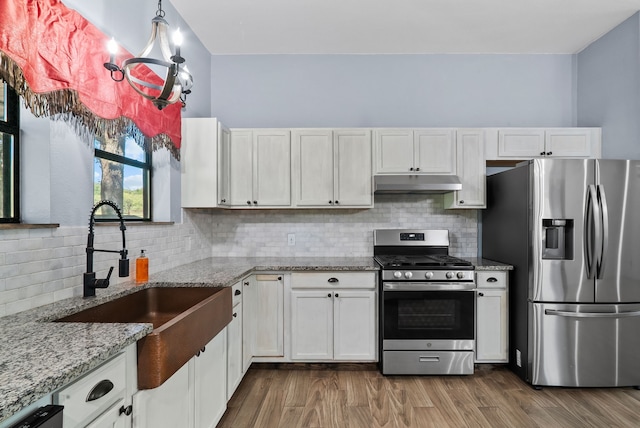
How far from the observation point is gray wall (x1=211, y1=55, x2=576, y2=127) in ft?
12.3

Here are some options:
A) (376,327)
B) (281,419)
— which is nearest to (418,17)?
(376,327)

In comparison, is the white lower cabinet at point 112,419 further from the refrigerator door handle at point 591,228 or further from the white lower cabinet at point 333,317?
the refrigerator door handle at point 591,228

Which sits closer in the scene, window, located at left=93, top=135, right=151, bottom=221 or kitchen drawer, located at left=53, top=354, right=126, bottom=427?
kitchen drawer, located at left=53, top=354, right=126, bottom=427

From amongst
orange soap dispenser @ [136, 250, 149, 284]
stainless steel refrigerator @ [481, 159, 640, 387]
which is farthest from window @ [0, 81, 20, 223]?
stainless steel refrigerator @ [481, 159, 640, 387]

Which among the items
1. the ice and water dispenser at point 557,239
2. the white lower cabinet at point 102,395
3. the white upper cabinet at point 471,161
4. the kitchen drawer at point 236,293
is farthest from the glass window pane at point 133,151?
the ice and water dispenser at point 557,239

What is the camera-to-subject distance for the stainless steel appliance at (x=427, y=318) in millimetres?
3000

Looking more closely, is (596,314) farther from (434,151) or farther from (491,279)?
(434,151)

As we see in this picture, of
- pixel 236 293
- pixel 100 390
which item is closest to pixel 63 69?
pixel 100 390

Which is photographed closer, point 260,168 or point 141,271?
point 141,271

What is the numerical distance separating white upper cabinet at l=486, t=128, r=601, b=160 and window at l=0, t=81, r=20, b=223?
3.53 meters

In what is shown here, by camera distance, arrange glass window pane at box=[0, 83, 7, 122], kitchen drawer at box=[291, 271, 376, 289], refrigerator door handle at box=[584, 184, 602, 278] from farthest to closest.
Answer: kitchen drawer at box=[291, 271, 376, 289], refrigerator door handle at box=[584, 184, 602, 278], glass window pane at box=[0, 83, 7, 122]

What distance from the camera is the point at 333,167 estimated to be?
11.2ft

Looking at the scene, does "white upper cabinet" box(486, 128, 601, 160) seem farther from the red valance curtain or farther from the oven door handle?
the red valance curtain

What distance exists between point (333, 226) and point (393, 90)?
1577 mm
